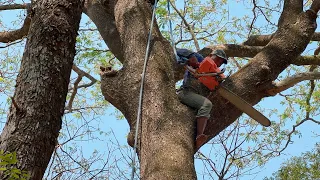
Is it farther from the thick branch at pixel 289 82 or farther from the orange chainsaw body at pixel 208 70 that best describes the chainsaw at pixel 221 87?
the thick branch at pixel 289 82

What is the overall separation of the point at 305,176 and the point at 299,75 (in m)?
4.86

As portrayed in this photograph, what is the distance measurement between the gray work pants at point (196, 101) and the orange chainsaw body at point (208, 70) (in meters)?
0.17

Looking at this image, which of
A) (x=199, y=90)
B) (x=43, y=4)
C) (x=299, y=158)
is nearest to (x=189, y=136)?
(x=199, y=90)

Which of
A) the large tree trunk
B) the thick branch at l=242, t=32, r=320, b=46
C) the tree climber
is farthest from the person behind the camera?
the thick branch at l=242, t=32, r=320, b=46

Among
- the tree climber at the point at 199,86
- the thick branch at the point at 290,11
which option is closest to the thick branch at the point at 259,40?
the thick branch at the point at 290,11

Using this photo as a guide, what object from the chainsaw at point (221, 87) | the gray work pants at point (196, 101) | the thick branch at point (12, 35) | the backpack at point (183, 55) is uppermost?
the thick branch at point (12, 35)

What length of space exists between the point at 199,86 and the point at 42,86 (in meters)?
1.92

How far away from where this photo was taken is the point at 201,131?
11.1 feet

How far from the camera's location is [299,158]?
353 inches

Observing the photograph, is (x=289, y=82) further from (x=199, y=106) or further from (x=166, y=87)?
(x=166, y=87)

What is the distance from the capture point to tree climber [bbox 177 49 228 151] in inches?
136

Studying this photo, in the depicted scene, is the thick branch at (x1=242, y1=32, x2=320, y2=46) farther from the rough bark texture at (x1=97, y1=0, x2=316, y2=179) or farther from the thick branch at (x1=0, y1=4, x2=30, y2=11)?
the thick branch at (x1=0, y1=4, x2=30, y2=11)

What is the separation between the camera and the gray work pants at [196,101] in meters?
3.48

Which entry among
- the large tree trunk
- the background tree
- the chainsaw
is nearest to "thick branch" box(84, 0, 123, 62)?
the background tree
